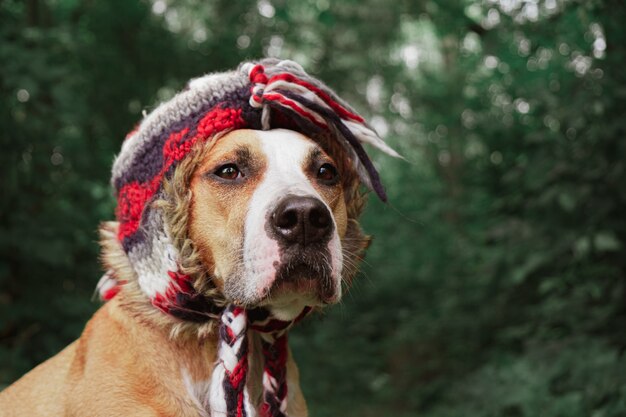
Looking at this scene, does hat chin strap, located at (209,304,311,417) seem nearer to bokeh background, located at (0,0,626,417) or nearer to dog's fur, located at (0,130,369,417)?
dog's fur, located at (0,130,369,417)

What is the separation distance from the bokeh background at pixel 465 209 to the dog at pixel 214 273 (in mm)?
414

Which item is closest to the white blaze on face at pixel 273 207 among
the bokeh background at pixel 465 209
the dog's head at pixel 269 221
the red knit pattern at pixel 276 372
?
the dog's head at pixel 269 221

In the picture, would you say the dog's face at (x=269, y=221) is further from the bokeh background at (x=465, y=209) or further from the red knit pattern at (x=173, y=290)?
the bokeh background at (x=465, y=209)

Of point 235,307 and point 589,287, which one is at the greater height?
point 235,307

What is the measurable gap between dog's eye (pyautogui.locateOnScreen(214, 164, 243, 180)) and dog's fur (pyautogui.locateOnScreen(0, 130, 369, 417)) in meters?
0.02

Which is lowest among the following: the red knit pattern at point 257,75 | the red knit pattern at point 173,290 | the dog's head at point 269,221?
the red knit pattern at point 173,290

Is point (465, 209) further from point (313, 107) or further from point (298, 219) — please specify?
point (298, 219)

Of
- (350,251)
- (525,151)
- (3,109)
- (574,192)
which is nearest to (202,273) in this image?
(350,251)

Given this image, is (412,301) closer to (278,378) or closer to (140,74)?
(140,74)

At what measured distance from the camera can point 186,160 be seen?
219 centimetres

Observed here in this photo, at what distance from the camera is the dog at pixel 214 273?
6.75 ft

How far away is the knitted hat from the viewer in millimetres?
2154

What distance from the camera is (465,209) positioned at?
9234 mm

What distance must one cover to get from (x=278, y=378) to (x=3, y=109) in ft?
10.4
